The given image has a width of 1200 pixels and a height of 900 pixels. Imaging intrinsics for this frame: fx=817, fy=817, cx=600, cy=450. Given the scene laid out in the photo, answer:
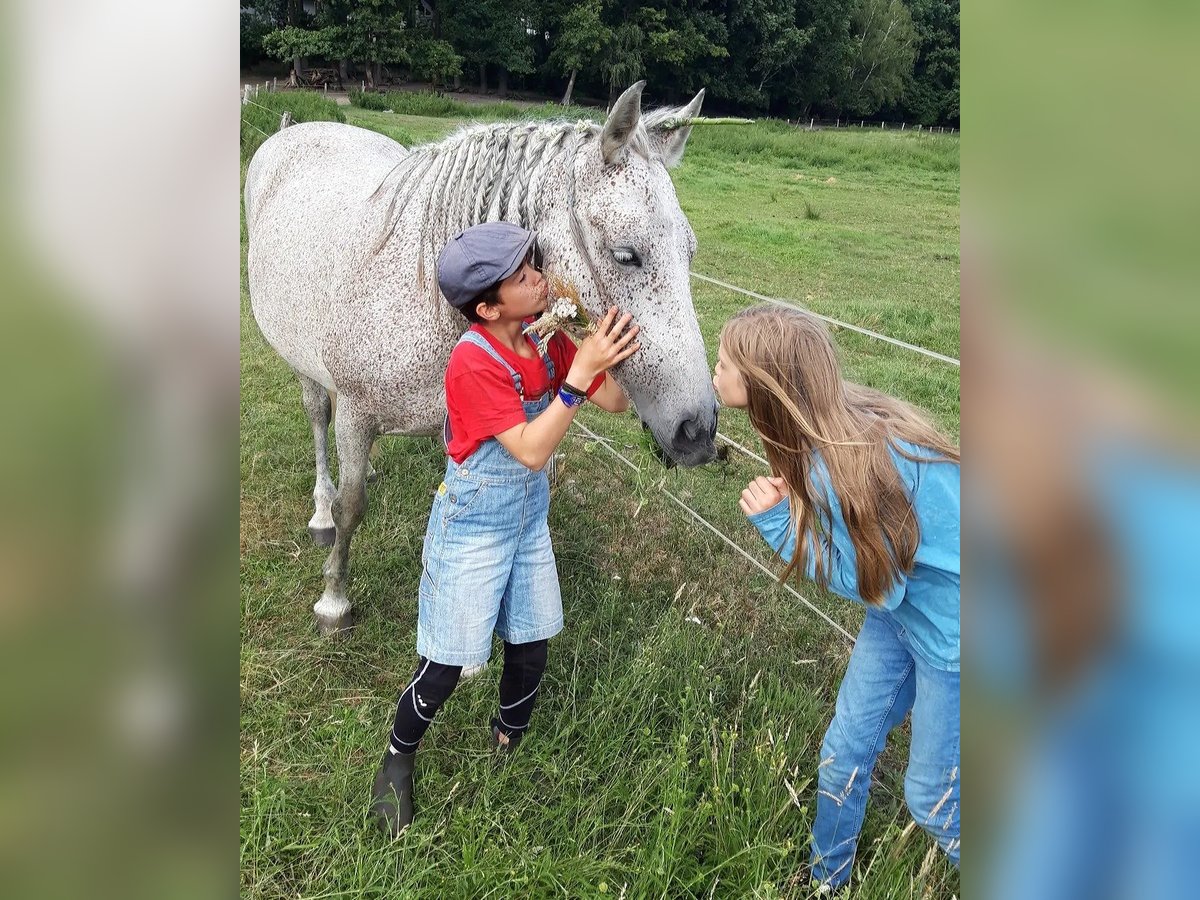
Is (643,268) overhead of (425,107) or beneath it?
beneath

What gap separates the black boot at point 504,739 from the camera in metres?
2.43

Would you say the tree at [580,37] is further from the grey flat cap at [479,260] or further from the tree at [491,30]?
the grey flat cap at [479,260]

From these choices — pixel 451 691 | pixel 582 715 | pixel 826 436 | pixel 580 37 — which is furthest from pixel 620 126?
pixel 580 37

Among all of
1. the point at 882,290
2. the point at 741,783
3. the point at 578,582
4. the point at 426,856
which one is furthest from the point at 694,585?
the point at 882,290

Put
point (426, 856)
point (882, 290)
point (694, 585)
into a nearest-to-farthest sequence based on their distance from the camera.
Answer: point (426, 856) → point (694, 585) → point (882, 290)

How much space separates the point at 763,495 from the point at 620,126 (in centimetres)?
101

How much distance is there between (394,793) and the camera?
7.10 feet

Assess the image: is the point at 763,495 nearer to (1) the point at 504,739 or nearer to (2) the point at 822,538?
(2) the point at 822,538

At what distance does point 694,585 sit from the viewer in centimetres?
320
